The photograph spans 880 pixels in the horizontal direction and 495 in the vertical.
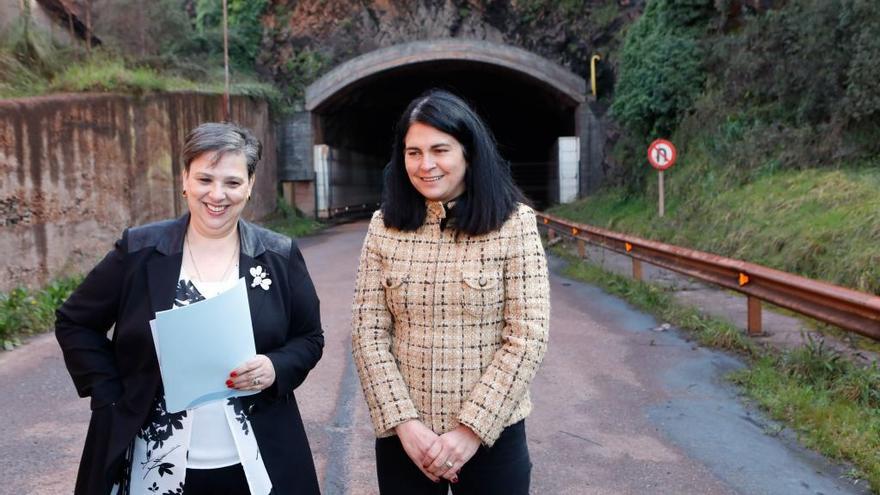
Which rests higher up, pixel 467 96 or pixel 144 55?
pixel 144 55

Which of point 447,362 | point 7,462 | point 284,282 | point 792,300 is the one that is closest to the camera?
point 447,362

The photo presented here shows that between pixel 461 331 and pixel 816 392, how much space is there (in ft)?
A: 12.6

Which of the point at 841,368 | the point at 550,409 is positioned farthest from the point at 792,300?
the point at 550,409

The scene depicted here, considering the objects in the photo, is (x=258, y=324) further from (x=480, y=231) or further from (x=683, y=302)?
(x=683, y=302)

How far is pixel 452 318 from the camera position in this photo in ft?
7.17

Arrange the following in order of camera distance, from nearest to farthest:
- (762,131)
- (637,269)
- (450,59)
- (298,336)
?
(298,336) → (637,269) → (762,131) → (450,59)

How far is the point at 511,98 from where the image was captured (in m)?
30.5

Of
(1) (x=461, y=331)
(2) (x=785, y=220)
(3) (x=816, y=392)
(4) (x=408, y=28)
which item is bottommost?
(3) (x=816, y=392)

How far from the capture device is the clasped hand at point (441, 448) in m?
2.13

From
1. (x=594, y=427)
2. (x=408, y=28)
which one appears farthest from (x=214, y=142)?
(x=408, y=28)

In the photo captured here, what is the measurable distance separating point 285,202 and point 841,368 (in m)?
20.4

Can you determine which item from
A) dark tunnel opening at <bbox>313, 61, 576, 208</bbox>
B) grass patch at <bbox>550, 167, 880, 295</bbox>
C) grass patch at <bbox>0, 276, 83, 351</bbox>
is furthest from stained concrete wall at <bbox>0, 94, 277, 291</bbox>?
dark tunnel opening at <bbox>313, 61, 576, 208</bbox>

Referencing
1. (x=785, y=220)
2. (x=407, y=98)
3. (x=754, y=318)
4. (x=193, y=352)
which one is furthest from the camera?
(x=407, y=98)

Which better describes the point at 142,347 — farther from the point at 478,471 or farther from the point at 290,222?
the point at 290,222
